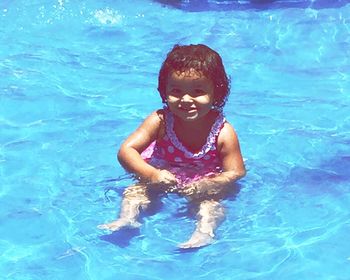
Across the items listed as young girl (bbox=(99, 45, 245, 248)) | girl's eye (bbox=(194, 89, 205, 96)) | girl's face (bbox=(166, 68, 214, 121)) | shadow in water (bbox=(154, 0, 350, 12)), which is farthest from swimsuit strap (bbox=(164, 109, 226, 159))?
shadow in water (bbox=(154, 0, 350, 12))

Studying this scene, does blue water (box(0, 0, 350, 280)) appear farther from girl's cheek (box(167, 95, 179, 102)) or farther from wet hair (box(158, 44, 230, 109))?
wet hair (box(158, 44, 230, 109))

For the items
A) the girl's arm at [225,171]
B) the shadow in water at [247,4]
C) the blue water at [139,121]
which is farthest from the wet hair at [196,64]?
the shadow in water at [247,4]

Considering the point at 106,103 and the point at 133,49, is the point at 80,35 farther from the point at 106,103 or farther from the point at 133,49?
the point at 106,103

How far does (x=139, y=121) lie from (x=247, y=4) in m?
3.43

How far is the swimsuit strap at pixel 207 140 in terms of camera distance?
4957 millimetres

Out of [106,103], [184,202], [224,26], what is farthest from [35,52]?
[184,202]

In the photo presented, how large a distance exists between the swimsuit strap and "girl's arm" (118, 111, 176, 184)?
0.16ft

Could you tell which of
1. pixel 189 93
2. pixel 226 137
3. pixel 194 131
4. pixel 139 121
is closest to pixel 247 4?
pixel 139 121

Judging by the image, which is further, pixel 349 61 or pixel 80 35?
pixel 80 35

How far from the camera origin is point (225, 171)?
4.92 meters

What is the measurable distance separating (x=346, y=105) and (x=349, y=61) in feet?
3.69

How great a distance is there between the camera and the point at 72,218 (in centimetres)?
496

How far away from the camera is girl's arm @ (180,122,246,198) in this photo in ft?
15.7

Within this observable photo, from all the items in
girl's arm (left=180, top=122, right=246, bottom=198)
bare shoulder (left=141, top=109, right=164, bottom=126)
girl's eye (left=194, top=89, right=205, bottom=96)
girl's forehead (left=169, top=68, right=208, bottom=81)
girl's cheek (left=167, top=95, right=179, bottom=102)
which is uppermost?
girl's forehead (left=169, top=68, right=208, bottom=81)
